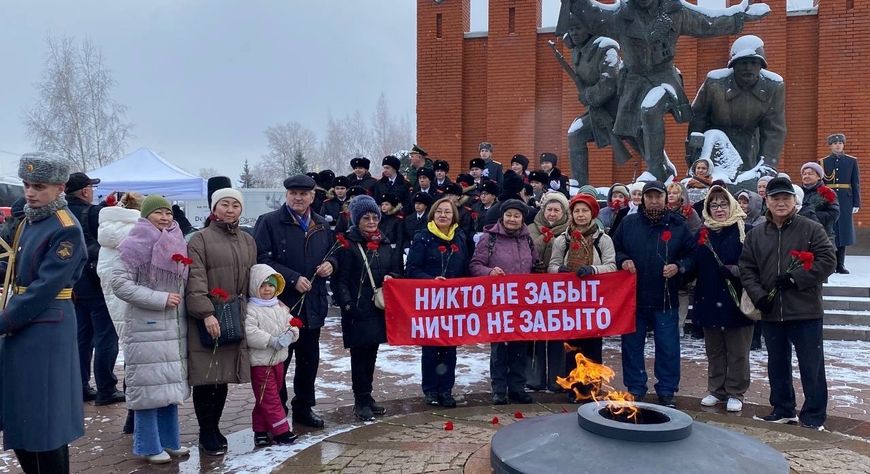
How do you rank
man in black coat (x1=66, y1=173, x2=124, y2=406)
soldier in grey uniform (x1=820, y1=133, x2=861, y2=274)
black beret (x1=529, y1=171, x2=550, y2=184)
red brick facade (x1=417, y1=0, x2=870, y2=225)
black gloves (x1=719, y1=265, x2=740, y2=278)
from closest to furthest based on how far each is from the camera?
1. black gloves (x1=719, y1=265, x2=740, y2=278)
2. man in black coat (x1=66, y1=173, x2=124, y2=406)
3. black beret (x1=529, y1=171, x2=550, y2=184)
4. soldier in grey uniform (x1=820, y1=133, x2=861, y2=274)
5. red brick facade (x1=417, y1=0, x2=870, y2=225)

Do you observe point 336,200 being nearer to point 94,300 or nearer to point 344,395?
point 344,395

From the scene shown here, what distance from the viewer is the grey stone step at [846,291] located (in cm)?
961

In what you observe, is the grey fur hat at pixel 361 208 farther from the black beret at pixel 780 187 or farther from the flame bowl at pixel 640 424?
the black beret at pixel 780 187

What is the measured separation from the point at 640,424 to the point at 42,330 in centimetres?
316

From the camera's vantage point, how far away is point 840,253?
11258 millimetres

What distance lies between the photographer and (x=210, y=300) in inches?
186

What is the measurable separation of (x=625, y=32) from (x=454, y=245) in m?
6.05

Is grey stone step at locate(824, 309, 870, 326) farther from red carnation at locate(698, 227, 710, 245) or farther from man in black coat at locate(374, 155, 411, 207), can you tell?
man in black coat at locate(374, 155, 411, 207)

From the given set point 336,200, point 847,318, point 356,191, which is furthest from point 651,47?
point 336,200

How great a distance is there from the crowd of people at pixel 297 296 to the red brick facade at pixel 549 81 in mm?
11593

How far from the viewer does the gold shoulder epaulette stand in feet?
11.8

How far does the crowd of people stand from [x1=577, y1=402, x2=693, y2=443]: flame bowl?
5.96 feet

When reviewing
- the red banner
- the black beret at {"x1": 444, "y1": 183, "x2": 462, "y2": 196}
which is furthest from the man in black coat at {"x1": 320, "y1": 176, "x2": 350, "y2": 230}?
the red banner

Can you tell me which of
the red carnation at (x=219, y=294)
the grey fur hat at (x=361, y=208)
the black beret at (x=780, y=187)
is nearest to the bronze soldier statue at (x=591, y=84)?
the black beret at (x=780, y=187)
